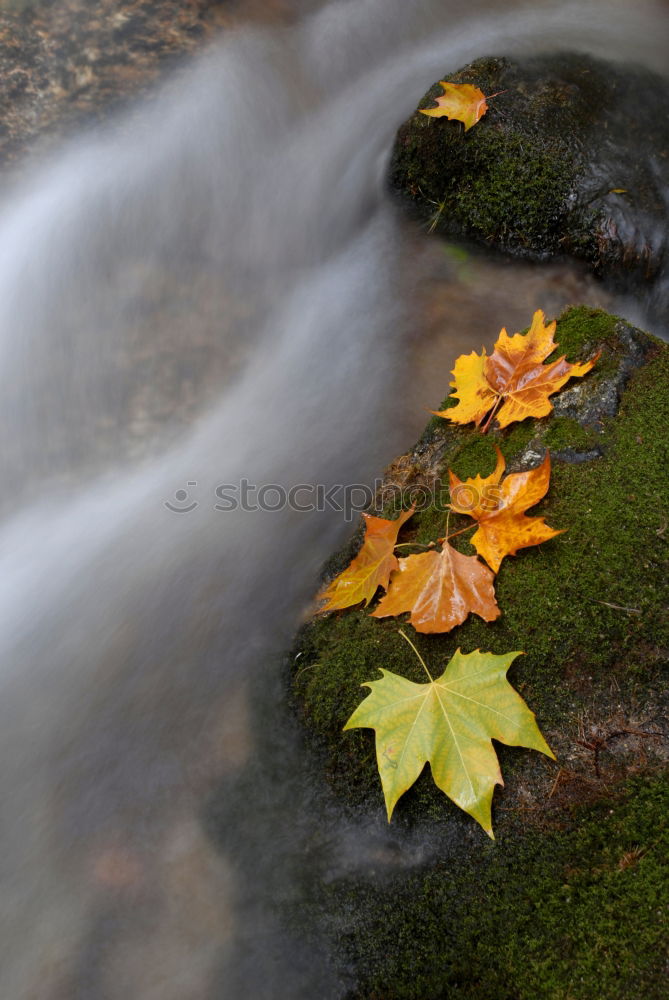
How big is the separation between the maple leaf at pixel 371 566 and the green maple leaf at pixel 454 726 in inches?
14.4

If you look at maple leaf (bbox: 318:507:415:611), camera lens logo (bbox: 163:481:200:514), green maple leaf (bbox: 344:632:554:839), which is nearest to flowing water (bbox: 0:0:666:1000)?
camera lens logo (bbox: 163:481:200:514)

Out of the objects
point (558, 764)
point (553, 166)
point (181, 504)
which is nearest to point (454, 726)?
point (558, 764)

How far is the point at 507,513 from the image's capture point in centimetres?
201

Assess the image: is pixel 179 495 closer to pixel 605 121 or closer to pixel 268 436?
pixel 268 436

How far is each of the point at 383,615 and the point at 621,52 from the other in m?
3.96

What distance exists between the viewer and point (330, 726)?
2.02 meters

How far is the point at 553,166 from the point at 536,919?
10.8ft

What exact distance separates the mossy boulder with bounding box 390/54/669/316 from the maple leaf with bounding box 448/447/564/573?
199cm

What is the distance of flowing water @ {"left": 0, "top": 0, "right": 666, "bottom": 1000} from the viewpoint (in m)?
2.01

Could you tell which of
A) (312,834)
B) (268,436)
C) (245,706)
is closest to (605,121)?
(268,436)

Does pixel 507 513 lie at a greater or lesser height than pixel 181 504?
greater

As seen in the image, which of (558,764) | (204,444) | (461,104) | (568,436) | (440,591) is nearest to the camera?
(558,764)

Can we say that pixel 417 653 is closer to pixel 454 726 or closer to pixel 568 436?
pixel 454 726

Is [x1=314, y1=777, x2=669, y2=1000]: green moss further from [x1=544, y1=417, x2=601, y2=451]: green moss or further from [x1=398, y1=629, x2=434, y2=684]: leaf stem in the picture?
[x1=544, y1=417, x2=601, y2=451]: green moss
